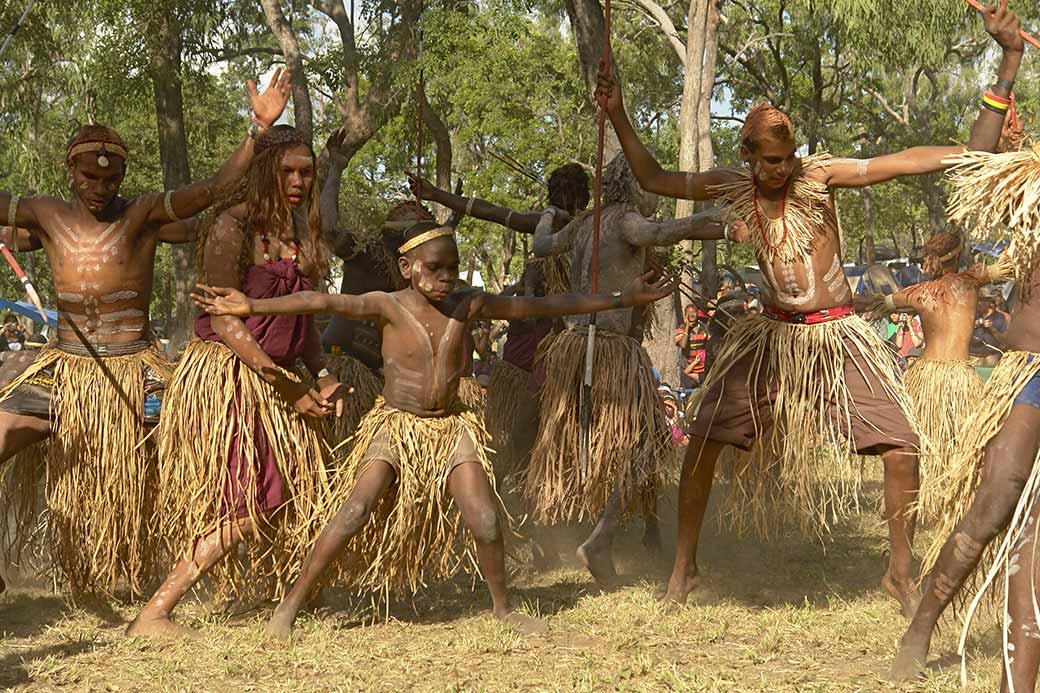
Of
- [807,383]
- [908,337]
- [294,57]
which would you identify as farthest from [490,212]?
[908,337]

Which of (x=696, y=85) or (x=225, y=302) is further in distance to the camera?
(x=696, y=85)

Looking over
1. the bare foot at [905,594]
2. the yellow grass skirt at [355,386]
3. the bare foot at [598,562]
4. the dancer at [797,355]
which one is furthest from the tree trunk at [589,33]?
the bare foot at [905,594]

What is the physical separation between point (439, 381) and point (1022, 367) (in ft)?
6.87

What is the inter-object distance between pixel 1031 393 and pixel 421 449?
2150 mm

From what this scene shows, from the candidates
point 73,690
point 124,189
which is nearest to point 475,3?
point 73,690

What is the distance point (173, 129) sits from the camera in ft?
46.5

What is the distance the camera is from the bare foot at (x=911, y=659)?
141 inches

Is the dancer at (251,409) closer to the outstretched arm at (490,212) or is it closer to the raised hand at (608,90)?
the raised hand at (608,90)

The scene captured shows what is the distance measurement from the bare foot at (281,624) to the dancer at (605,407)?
147 cm

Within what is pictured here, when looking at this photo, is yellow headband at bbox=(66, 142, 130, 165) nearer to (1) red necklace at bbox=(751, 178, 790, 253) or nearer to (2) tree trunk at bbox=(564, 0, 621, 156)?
(1) red necklace at bbox=(751, 178, 790, 253)

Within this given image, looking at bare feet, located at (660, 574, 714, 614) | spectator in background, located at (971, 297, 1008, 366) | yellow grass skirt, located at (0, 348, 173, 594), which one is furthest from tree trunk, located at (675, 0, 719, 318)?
yellow grass skirt, located at (0, 348, 173, 594)

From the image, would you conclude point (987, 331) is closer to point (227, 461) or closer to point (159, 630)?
point (227, 461)

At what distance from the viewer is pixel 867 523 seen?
263 inches

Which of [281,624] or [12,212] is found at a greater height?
[12,212]
